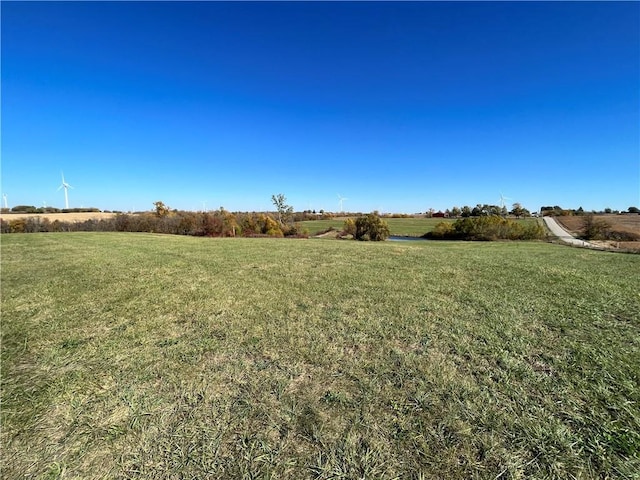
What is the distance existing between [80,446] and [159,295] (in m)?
3.32

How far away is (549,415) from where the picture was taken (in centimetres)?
190

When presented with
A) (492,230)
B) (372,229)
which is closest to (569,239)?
(492,230)

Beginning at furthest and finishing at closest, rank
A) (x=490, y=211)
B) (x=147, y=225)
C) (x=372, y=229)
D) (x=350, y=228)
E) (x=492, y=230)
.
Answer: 1. (x=490, y=211)
2. (x=492, y=230)
3. (x=350, y=228)
4. (x=372, y=229)
5. (x=147, y=225)

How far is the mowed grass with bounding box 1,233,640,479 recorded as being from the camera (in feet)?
Result: 5.24

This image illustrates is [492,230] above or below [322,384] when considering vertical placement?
above

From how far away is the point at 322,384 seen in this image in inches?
90.7

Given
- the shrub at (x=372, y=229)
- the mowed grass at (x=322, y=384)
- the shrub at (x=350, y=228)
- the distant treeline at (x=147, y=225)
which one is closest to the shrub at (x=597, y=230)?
the shrub at (x=372, y=229)

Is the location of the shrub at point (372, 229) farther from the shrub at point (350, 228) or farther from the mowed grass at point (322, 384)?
the mowed grass at point (322, 384)

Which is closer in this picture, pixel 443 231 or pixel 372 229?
pixel 372 229

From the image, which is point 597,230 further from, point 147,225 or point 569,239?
point 147,225

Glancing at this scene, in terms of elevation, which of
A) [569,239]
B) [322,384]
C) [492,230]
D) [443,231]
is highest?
[492,230]

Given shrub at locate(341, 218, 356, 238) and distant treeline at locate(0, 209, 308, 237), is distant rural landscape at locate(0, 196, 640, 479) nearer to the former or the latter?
distant treeline at locate(0, 209, 308, 237)

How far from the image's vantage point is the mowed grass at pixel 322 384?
5.24 feet

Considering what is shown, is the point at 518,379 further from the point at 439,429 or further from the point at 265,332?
the point at 265,332
